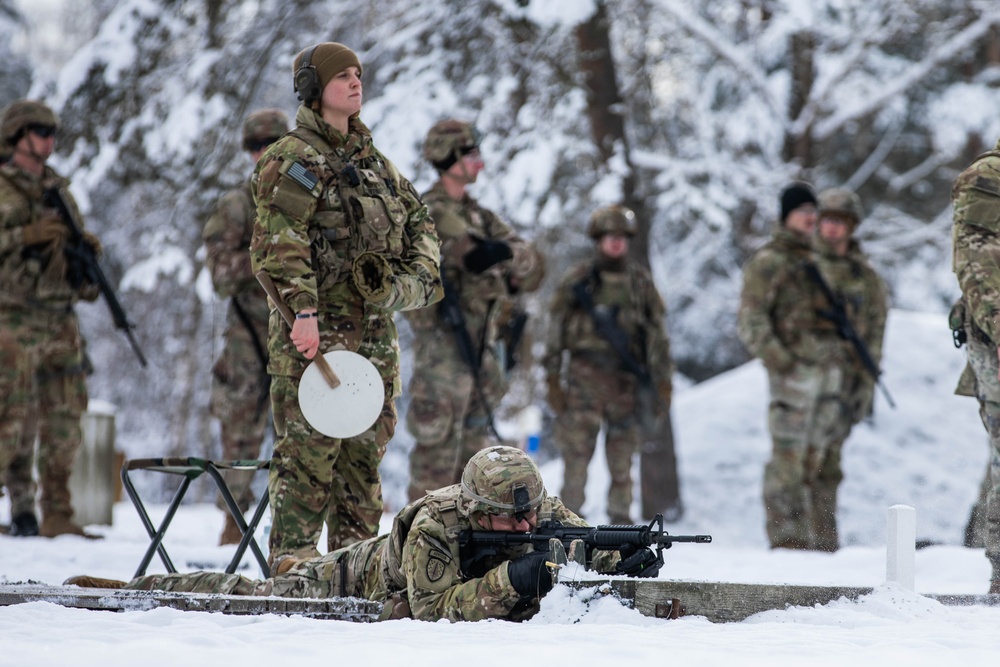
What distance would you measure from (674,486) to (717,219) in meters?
2.38

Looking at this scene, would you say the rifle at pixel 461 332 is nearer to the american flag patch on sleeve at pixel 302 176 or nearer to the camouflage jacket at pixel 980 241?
the american flag patch on sleeve at pixel 302 176

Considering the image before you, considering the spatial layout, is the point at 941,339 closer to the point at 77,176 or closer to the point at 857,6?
the point at 857,6

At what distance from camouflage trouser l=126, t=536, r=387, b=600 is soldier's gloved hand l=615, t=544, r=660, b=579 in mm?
920

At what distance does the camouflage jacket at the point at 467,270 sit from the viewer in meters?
7.88

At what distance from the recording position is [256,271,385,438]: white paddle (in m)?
5.53

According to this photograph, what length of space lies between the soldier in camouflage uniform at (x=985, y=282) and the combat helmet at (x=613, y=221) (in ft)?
11.1

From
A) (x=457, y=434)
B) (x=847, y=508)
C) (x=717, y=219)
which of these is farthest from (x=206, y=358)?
(x=457, y=434)

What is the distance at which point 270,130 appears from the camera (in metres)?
7.95

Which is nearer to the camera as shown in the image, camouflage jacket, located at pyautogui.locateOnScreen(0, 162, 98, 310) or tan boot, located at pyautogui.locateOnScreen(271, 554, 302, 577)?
tan boot, located at pyautogui.locateOnScreen(271, 554, 302, 577)

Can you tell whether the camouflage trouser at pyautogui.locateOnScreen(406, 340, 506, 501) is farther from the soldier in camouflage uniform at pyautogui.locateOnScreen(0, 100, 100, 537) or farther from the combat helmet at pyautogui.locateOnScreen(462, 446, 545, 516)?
the combat helmet at pyautogui.locateOnScreen(462, 446, 545, 516)

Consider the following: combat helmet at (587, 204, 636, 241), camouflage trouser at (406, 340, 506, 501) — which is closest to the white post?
camouflage trouser at (406, 340, 506, 501)

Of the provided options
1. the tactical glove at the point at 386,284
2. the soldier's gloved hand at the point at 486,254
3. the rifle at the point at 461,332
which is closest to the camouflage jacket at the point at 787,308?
the soldier's gloved hand at the point at 486,254

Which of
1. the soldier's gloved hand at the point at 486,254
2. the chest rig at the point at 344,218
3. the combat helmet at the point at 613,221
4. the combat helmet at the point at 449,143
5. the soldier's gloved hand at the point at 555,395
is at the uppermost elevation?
the combat helmet at the point at 449,143

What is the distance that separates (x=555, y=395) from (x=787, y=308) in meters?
1.73
